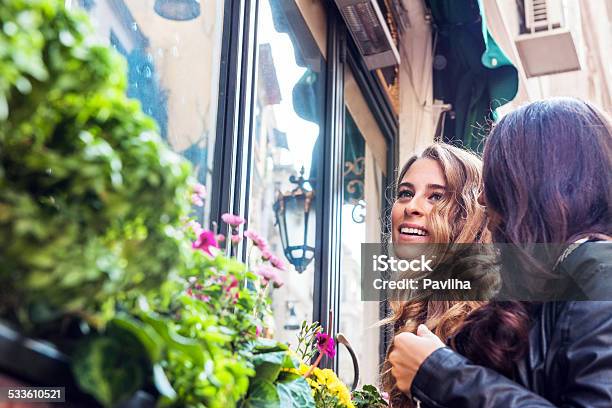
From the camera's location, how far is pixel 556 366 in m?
1.27

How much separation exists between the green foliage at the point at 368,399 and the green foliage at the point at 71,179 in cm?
115

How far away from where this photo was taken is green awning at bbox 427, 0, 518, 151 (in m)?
4.09

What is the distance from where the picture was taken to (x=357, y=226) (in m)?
3.60

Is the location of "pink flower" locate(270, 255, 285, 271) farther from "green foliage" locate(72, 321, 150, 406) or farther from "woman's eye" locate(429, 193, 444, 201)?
"woman's eye" locate(429, 193, 444, 201)

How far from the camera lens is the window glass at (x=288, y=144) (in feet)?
8.15

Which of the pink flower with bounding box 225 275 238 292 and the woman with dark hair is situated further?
the woman with dark hair

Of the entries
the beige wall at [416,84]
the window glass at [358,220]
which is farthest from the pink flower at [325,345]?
the beige wall at [416,84]

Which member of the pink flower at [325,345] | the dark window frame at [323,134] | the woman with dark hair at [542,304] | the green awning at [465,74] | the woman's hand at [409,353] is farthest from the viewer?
the green awning at [465,74]

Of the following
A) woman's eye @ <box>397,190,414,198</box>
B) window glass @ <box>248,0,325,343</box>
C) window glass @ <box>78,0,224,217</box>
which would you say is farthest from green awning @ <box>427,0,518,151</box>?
window glass @ <box>78,0,224,217</box>

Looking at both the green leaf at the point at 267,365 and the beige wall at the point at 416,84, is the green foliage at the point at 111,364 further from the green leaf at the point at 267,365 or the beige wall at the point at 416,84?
the beige wall at the point at 416,84

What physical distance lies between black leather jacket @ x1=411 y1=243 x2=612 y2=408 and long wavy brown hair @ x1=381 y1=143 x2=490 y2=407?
412 mm

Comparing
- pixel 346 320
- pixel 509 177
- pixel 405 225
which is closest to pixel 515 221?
pixel 509 177

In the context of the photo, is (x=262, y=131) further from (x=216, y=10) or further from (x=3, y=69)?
(x=3, y=69)

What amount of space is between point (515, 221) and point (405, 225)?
0.94 m
